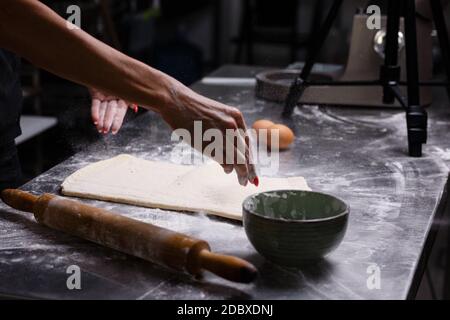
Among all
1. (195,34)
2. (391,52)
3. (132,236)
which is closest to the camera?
(132,236)

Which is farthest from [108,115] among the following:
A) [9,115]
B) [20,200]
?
[20,200]

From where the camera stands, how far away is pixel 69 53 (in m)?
1.27

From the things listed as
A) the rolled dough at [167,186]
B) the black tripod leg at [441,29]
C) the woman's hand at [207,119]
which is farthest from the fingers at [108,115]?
the black tripod leg at [441,29]

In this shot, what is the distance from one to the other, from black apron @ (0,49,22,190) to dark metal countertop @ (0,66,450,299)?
246 millimetres

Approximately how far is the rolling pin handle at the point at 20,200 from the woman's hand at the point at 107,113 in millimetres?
453

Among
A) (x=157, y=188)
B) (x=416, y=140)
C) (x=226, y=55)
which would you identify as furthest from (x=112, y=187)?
(x=226, y=55)

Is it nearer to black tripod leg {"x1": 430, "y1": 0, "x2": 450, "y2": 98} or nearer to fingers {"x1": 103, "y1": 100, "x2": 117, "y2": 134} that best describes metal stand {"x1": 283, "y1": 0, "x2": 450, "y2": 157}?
black tripod leg {"x1": 430, "y1": 0, "x2": 450, "y2": 98}

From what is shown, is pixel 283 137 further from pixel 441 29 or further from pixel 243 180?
pixel 441 29

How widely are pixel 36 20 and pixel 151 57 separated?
15.6 ft

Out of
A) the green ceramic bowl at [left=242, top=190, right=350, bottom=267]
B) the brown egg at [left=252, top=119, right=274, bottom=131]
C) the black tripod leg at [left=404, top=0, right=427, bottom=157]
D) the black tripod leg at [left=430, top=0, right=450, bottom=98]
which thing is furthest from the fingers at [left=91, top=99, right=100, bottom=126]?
the black tripod leg at [left=430, top=0, right=450, bottom=98]

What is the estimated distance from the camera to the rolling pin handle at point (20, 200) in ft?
4.47

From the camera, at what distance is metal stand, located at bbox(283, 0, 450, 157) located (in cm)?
190

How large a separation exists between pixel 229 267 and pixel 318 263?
0.21 meters

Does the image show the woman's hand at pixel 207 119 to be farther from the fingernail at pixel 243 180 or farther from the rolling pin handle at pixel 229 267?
the rolling pin handle at pixel 229 267
